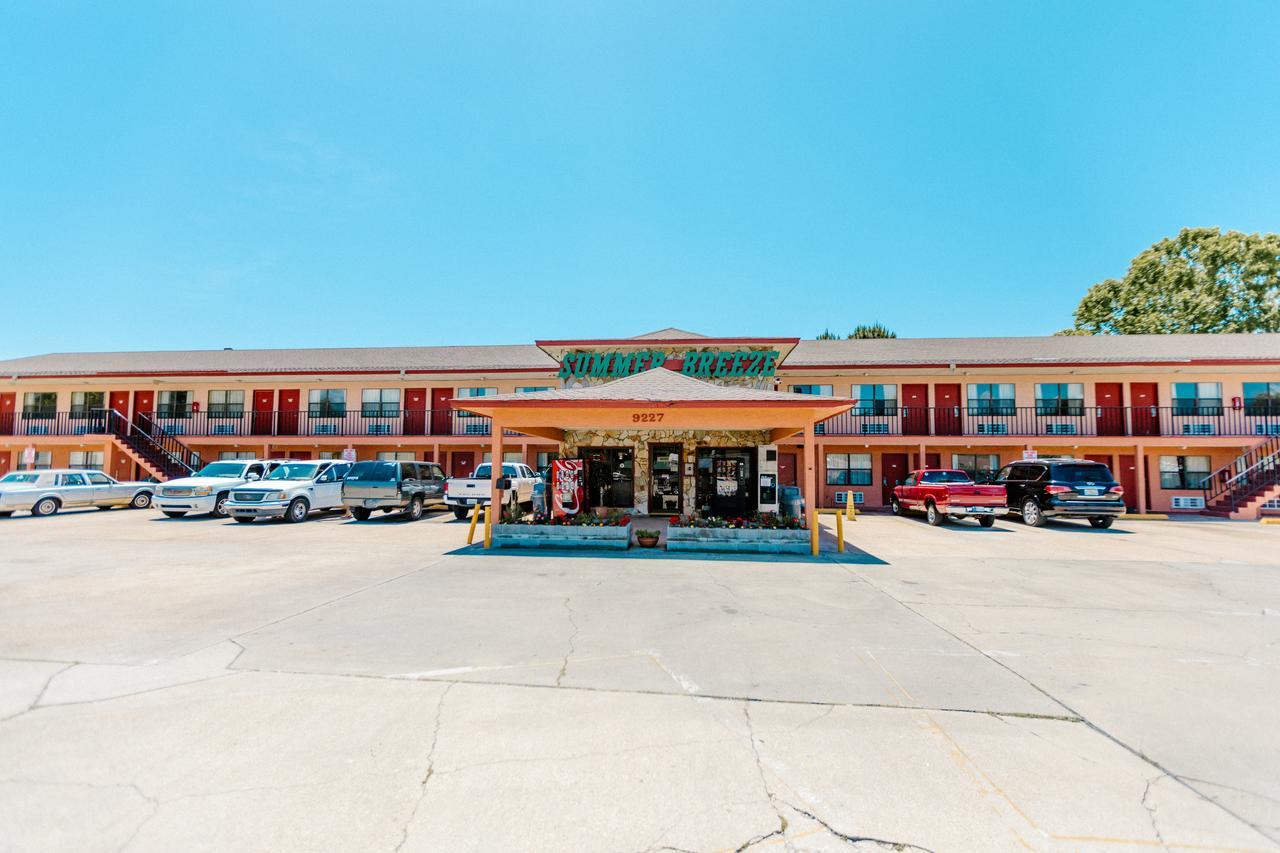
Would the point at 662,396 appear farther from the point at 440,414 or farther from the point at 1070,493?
the point at 440,414

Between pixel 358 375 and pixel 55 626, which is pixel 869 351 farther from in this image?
pixel 55 626

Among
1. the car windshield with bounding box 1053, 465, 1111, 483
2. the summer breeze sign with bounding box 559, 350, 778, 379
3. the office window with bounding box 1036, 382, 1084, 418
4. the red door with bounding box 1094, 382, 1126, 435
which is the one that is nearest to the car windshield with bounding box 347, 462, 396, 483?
the summer breeze sign with bounding box 559, 350, 778, 379

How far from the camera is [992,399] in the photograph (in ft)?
80.1

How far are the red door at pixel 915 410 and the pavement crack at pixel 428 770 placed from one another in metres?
23.9

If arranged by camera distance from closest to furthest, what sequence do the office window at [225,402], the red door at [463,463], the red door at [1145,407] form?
1. the red door at [1145,407]
2. the red door at [463,463]
3. the office window at [225,402]

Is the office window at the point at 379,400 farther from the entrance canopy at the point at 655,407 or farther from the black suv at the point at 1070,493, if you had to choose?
the black suv at the point at 1070,493

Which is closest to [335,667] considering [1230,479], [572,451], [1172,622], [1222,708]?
[1222,708]

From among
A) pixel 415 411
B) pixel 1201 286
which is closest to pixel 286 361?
pixel 415 411

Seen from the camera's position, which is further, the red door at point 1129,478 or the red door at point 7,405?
the red door at point 7,405

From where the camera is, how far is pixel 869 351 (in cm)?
2659

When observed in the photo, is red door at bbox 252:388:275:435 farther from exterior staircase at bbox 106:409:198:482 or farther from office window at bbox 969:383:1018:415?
office window at bbox 969:383:1018:415

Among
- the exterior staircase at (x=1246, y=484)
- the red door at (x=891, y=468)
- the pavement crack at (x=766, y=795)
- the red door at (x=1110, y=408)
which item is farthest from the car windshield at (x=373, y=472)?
the exterior staircase at (x=1246, y=484)

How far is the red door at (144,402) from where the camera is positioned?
28109 mm

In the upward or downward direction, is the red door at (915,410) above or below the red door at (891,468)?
above
